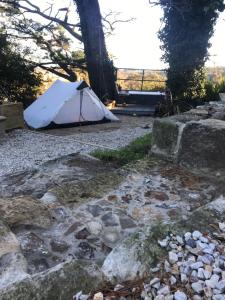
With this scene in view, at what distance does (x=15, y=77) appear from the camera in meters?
10.8

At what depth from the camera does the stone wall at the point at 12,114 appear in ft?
24.6

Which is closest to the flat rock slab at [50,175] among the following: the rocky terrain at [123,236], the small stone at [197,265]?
the rocky terrain at [123,236]

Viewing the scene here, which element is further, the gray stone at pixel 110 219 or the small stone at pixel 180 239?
the gray stone at pixel 110 219

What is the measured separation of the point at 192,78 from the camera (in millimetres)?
10477

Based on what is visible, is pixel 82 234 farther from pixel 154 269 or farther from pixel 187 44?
pixel 187 44

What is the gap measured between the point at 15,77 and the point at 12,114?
349cm

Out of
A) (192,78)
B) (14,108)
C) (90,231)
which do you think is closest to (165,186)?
(90,231)

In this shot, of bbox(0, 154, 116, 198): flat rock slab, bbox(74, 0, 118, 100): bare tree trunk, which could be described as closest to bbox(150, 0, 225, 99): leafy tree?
bbox(74, 0, 118, 100): bare tree trunk

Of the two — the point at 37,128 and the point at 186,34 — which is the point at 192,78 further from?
the point at 37,128

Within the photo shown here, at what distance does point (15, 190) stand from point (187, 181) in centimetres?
188

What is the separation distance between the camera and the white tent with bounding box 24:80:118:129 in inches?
331

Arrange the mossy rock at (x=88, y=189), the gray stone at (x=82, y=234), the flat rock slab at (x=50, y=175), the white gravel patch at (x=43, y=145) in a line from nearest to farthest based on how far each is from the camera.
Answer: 1. the gray stone at (x=82, y=234)
2. the mossy rock at (x=88, y=189)
3. the flat rock slab at (x=50, y=175)
4. the white gravel patch at (x=43, y=145)

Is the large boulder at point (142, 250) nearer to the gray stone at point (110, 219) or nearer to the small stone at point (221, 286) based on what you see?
the small stone at point (221, 286)

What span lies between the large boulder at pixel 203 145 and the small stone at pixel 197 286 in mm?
1769
